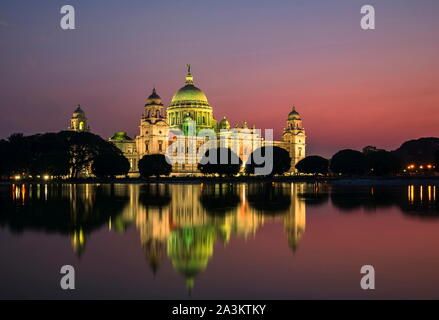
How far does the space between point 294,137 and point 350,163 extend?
4854cm

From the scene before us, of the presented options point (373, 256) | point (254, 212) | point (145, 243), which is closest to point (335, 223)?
point (254, 212)

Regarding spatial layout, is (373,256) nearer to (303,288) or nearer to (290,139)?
(303,288)

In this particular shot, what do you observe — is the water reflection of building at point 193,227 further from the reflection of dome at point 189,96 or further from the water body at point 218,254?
the reflection of dome at point 189,96

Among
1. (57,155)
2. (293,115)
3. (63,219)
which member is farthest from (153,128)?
(63,219)

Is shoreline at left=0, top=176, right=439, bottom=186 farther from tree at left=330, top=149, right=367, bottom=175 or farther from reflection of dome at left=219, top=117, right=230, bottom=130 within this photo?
reflection of dome at left=219, top=117, right=230, bottom=130

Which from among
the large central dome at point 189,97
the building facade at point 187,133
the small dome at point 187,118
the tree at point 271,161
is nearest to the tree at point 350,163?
the tree at point 271,161

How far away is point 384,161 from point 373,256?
307 feet

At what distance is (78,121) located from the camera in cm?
13375

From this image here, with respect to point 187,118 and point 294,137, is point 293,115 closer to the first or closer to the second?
point 294,137

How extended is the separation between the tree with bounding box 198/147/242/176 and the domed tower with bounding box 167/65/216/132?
4294cm

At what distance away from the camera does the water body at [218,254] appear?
489 inches

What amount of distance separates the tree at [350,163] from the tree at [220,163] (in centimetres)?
2569
